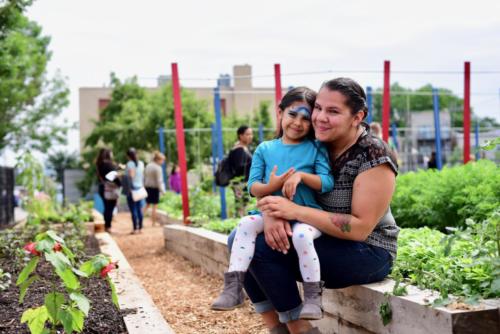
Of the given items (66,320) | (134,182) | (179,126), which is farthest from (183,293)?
(134,182)

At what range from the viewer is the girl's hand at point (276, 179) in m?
3.50

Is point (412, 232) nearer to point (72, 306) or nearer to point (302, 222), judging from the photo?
point (302, 222)

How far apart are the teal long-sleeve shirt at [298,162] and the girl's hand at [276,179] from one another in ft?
0.25

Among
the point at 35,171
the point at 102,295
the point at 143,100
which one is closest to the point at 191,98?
the point at 143,100

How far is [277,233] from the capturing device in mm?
3389

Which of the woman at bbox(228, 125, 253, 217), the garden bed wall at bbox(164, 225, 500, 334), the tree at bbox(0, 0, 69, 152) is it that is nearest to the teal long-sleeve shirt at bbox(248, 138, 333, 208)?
the garden bed wall at bbox(164, 225, 500, 334)

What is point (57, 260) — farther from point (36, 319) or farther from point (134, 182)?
point (134, 182)

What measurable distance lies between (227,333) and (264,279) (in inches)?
55.5

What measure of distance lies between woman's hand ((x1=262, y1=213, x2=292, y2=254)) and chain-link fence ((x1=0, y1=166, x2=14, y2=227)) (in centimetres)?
1268

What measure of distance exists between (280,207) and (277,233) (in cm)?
14

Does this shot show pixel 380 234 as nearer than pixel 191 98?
Yes

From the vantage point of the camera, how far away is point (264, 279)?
3.44m

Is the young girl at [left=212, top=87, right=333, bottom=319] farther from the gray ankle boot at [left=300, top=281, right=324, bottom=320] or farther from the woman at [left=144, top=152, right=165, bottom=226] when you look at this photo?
the woman at [left=144, top=152, right=165, bottom=226]

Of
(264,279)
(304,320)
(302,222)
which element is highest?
(302,222)
